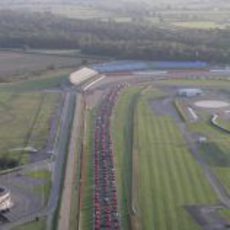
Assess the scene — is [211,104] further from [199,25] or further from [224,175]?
[199,25]

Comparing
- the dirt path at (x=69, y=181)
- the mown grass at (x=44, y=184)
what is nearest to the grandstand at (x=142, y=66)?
the dirt path at (x=69, y=181)

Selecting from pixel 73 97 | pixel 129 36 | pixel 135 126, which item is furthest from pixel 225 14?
pixel 135 126

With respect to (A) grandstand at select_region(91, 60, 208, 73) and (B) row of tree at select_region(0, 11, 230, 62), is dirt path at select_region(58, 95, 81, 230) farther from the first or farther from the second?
(B) row of tree at select_region(0, 11, 230, 62)

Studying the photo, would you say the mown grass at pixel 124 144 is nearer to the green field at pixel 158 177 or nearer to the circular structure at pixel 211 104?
the green field at pixel 158 177

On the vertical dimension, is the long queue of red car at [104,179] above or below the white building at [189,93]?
above

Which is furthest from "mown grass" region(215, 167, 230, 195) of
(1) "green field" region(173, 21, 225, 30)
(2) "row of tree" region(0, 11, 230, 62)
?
(1) "green field" region(173, 21, 225, 30)

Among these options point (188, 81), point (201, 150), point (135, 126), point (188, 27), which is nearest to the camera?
point (201, 150)

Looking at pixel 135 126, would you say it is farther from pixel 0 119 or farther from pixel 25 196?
pixel 25 196
